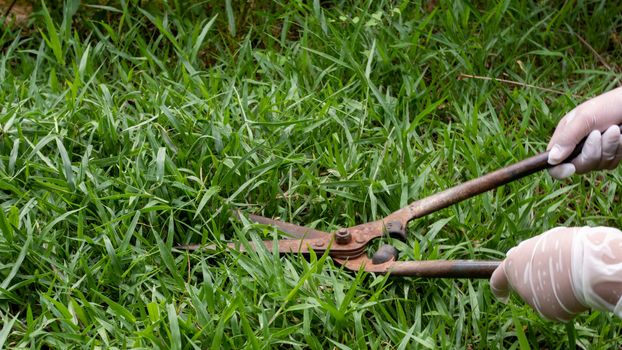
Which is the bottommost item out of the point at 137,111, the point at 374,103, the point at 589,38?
the point at 137,111

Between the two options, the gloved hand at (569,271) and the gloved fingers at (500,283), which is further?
the gloved fingers at (500,283)

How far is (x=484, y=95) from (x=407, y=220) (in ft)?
2.84

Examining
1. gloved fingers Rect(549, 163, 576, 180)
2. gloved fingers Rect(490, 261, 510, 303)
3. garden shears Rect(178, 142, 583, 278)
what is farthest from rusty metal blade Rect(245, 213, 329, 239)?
gloved fingers Rect(549, 163, 576, 180)

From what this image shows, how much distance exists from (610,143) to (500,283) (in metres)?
0.54

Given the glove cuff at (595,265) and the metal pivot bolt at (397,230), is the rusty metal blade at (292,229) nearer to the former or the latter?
the metal pivot bolt at (397,230)

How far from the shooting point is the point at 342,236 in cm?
285

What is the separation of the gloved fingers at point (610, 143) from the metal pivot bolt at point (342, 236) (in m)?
0.74

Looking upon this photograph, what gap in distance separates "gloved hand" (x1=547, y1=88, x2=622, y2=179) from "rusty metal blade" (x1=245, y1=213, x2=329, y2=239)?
712mm

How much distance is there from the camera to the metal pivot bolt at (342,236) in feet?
9.35

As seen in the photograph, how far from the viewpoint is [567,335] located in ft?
8.91

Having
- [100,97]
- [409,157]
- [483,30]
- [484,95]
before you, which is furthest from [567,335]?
[100,97]

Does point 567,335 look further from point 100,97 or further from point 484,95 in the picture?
point 100,97

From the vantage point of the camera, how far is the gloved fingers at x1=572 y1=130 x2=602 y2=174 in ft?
8.84

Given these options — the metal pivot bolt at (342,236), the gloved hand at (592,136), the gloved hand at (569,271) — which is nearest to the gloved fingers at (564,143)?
the gloved hand at (592,136)
